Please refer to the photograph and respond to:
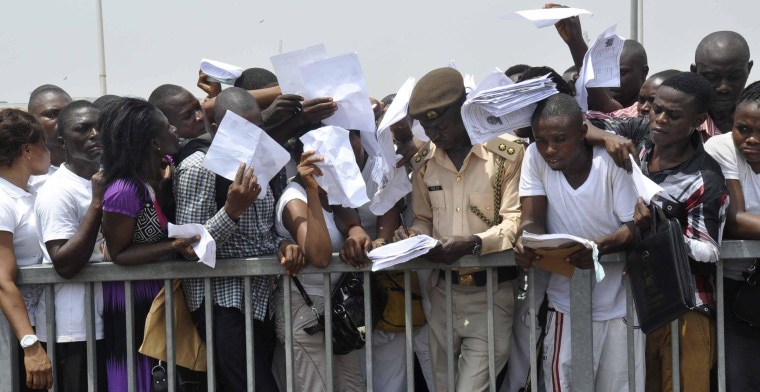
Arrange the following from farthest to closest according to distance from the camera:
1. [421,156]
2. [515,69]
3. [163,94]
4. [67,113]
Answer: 1. [515,69]
2. [163,94]
3. [67,113]
4. [421,156]

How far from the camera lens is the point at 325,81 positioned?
15.3 ft

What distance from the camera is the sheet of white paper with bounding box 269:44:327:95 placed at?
4574mm

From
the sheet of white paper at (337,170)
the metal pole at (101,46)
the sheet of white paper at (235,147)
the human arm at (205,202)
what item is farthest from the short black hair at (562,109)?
the metal pole at (101,46)

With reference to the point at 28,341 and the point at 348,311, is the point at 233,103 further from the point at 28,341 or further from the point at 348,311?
the point at 28,341

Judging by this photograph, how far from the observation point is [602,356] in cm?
430

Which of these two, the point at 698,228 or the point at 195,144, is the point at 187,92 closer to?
the point at 195,144

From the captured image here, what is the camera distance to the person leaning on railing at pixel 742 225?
4117mm

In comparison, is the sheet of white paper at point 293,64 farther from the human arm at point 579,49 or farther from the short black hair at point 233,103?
the human arm at point 579,49

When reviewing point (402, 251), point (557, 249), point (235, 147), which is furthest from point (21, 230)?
point (557, 249)

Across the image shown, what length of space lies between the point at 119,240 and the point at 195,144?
697mm

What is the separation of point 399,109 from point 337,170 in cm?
52

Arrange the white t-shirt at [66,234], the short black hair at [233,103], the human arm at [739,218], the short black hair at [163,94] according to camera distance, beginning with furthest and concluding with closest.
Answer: the short black hair at [163,94] → the short black hair at [233,103] → the white t-shirt at [66,234] → the human arm at [739,218]

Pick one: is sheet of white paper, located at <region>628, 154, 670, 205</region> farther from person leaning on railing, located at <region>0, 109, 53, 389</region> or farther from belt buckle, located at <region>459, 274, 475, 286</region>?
person leaning on railing, located at <region>0, 109, 53, 389</region>

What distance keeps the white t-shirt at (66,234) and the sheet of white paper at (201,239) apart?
1.84ft
